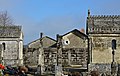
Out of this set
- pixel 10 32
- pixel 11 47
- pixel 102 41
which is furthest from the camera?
pixel 10 32

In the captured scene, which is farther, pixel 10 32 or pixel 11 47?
pixel 10 32

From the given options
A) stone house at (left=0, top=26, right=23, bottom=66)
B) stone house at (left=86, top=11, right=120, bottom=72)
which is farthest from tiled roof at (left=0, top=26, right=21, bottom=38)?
stone house at (left=86, top=11, right=120, bottom=72)

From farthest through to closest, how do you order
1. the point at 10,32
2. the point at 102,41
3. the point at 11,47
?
the point at 10,32, the point at 11,47, the point at 102,41

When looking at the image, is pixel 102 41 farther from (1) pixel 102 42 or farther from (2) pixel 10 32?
(2) pixel 10 32

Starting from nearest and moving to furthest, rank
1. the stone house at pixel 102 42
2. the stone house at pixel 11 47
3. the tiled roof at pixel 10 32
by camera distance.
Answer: the stone house at pixel 102 42, the stone house at pixel 11 47, the tiled roof at pixel 10 32

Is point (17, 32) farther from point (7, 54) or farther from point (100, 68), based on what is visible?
point (100, 68)

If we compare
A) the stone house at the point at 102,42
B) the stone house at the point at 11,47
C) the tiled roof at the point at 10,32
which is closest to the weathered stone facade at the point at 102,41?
the stone house at the point at 102,42

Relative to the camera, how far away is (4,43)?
187ft

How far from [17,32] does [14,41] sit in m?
2.05

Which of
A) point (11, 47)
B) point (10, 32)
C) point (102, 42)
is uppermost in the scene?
point (10, 32)

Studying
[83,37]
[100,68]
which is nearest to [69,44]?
[83,37]

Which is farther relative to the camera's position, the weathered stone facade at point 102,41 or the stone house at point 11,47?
the stone house at point 11,47

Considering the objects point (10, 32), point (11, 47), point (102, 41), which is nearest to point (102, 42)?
point (102, 41)

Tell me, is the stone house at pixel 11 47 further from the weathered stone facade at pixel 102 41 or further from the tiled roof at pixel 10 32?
the weathered stone facade at pixel 102 41
